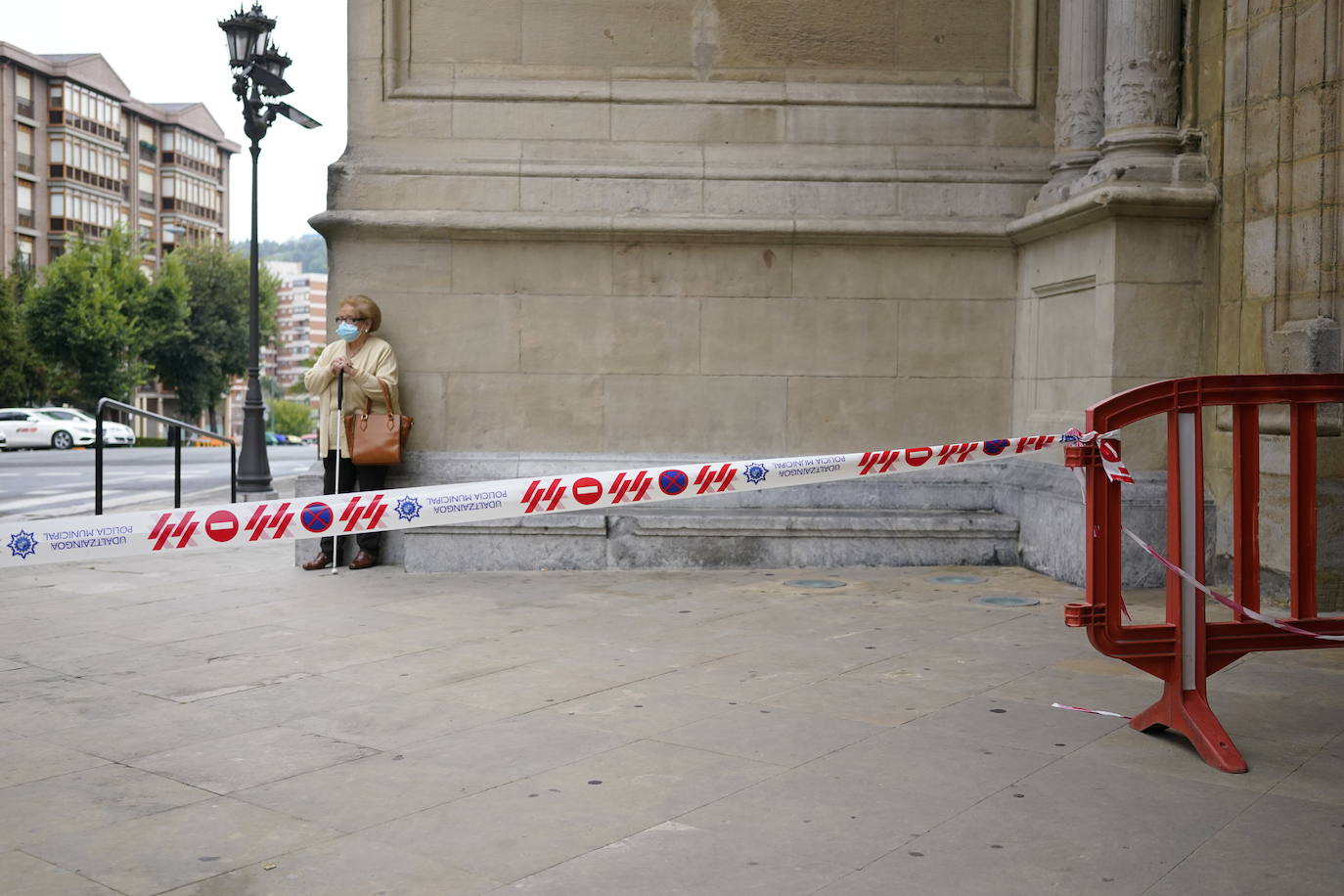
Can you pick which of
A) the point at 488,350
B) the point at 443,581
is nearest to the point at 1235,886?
the point at 443,581

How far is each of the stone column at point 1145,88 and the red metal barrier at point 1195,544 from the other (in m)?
4.18

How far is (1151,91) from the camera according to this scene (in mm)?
8914

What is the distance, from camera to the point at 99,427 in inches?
419

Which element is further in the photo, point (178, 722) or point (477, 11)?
point (477, 11)

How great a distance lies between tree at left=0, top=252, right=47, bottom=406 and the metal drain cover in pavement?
5846 centimetres

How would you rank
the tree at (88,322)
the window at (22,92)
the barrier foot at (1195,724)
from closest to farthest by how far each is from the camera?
1. the barrier foot at (1195,724)
2. the tree at (88,322)
3. the window at (22,92)

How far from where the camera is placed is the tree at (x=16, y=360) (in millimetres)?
57906

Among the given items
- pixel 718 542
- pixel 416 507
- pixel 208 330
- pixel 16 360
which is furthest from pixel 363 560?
pixel 208 330

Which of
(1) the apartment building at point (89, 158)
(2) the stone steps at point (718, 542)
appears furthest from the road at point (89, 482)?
(1) the apartment building at point (89, 158)

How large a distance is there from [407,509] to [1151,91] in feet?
19.8

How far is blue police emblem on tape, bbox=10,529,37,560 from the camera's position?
16.2 ft

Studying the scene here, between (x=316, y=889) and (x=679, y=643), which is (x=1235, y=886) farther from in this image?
(x=679, y=643)

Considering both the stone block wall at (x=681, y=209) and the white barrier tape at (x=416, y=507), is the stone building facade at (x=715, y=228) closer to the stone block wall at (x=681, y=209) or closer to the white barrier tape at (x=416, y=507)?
the stone block wall at (x=681, y=209)

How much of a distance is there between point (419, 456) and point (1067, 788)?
6.54 meters
